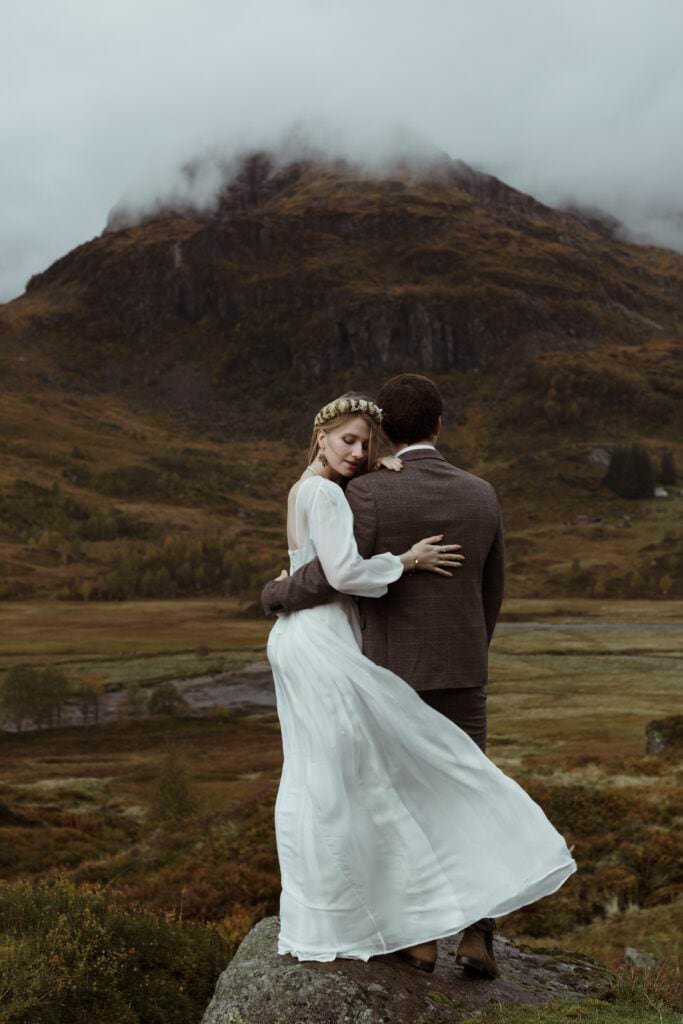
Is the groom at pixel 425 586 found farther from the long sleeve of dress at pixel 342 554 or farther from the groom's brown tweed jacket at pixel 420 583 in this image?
the long sleeve of dress at pixel 342 554

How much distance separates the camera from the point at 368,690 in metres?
5.70

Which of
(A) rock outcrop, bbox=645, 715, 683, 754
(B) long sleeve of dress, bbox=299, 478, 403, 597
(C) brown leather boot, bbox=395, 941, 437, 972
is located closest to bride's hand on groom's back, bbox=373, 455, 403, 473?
(B) long sleeve of dress, bbox=299, 478, 403, 597

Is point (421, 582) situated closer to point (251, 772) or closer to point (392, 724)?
point (392, 724)

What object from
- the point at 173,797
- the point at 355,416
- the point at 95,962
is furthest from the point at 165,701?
the point at 355,416

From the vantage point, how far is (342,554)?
562 cm

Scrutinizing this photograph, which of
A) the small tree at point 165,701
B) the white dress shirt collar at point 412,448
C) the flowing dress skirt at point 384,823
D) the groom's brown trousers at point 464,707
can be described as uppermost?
the white dress shirt collar at point 412,448

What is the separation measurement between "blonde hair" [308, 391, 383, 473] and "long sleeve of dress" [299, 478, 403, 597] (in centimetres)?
39

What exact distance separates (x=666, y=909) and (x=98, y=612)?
133 meters

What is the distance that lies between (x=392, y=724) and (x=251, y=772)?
2194 inches

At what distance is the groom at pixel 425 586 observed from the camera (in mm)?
5848

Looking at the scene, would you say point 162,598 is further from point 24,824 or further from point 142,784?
point 24,824

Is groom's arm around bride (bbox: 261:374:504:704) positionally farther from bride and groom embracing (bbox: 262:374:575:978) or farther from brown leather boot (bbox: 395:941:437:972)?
brown leather boot (bbox: 395:941:437:972)

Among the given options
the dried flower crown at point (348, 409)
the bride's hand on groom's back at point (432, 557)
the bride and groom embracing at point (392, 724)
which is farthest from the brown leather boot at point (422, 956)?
the dried flower crown at point (348, 409)

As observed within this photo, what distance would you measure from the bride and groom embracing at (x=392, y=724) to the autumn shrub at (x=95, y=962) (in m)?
1.67
